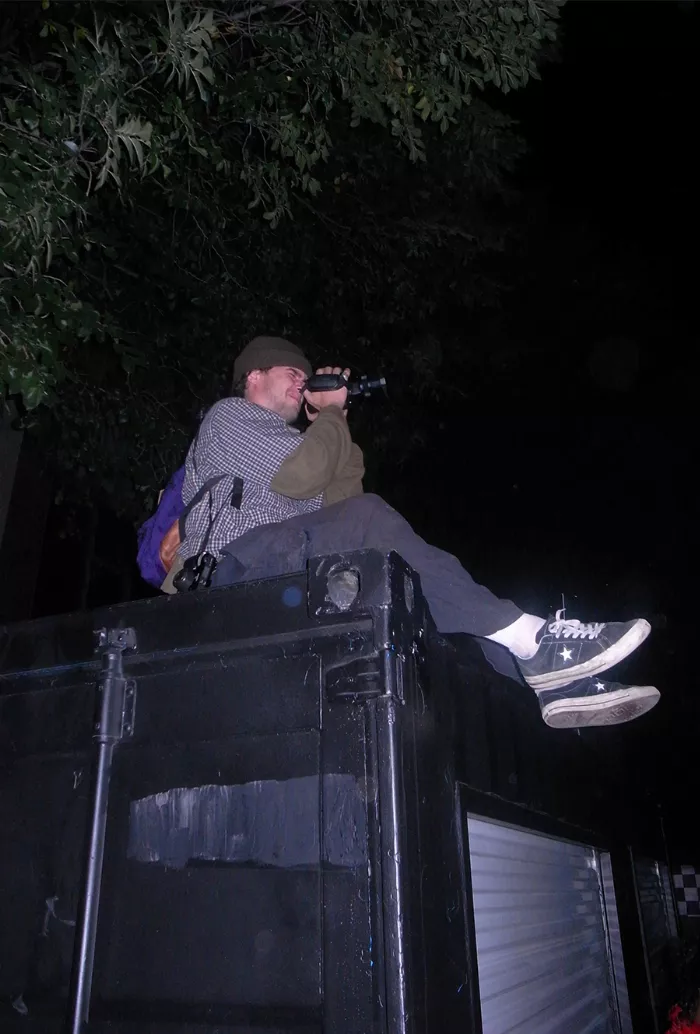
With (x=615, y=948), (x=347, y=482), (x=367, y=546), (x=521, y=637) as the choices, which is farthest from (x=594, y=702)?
(x=615, y=948)

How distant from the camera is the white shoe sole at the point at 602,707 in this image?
7.88 ft

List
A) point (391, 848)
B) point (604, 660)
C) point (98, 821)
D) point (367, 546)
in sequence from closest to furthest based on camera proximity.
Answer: point (391, 848)
point (98, 821)
point (367, 546)
point (604, 660)

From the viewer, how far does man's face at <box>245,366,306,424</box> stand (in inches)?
121

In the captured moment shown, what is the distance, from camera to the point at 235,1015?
4.84 feet

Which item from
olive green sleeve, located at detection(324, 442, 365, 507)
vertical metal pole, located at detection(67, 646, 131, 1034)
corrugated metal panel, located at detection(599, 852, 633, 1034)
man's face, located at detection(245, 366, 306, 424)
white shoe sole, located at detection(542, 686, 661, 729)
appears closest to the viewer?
vertical metal pole, located at detection(67, 646, 131, 1034)

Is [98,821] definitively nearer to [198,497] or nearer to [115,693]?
[115,693]

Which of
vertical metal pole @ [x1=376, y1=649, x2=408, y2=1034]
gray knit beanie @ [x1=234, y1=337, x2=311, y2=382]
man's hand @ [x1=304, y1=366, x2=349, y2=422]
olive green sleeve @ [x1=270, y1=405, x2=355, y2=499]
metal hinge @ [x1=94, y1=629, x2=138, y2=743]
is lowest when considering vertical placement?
vertical metal pole @ [x1=376, y1=649, x2=408, y2=1034]

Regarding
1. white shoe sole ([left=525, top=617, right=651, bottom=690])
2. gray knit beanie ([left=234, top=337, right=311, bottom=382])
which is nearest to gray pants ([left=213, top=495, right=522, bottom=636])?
white shoe sole ([left=525, top=617, right=651, bottom=690])

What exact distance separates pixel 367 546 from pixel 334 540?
10 centimetres

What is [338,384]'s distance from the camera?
2.79 meters

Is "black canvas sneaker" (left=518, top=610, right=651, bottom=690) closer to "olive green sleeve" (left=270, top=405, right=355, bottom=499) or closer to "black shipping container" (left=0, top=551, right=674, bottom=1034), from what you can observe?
"black shipping container" (left=0, top=551, right=674, bottom=1034)

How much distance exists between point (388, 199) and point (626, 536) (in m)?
5.93

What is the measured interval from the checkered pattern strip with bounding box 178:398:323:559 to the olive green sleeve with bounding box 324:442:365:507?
67mm

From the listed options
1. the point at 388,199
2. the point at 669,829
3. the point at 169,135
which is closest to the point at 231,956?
the point at 169,135
